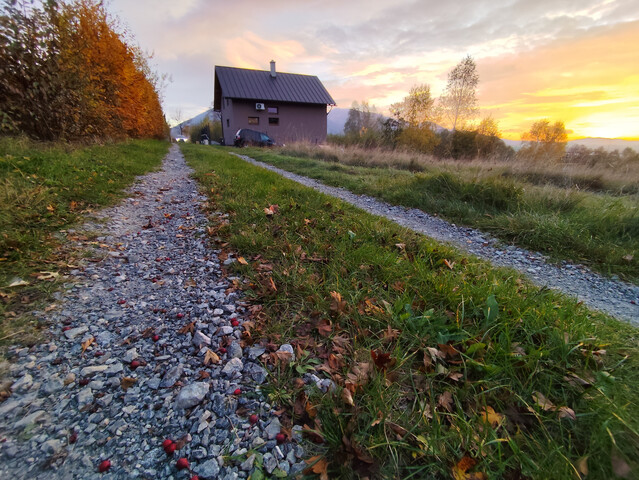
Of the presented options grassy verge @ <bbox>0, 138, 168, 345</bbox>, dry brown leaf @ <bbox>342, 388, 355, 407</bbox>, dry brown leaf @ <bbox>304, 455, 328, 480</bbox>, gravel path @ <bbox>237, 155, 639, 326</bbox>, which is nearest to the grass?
gravel path @ <bbox>237, 155, 639, 326</bbox>

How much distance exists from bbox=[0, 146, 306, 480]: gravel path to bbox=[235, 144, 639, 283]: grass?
4.55 m

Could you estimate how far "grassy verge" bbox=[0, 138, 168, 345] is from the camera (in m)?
→ 2.07

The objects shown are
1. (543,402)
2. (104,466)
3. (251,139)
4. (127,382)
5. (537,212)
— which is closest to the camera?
(104,466)

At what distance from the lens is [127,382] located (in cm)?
157

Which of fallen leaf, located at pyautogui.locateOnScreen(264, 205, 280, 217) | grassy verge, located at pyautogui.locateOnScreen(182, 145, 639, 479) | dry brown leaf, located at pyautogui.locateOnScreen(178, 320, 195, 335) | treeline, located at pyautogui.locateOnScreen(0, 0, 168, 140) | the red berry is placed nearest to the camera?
the red berry

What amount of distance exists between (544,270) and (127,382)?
4557 millimetres

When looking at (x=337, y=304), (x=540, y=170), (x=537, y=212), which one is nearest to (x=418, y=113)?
(x=540, y=170)

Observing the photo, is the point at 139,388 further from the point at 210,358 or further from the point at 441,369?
the point at 441,369

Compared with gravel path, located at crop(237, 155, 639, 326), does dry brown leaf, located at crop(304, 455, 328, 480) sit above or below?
above

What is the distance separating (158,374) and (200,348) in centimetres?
27

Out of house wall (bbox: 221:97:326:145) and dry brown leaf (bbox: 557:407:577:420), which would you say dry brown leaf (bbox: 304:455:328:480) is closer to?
dry brown leaf (bbox: 557:407:577:420)

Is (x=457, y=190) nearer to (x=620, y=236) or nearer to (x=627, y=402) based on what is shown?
(x=620, y=236)

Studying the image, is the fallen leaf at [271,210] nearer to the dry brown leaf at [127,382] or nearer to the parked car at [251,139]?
the dry brown leaf at [127,382]

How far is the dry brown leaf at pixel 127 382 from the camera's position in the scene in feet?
5.09
